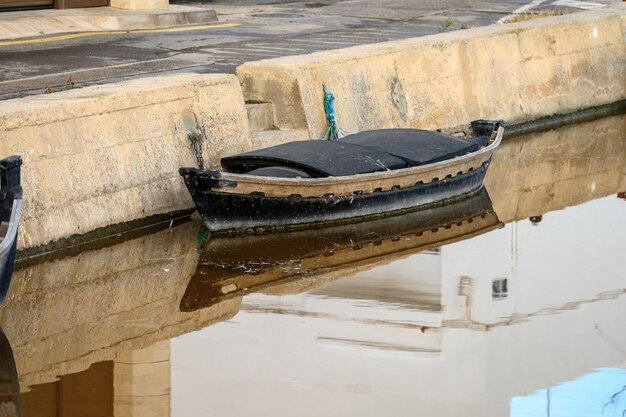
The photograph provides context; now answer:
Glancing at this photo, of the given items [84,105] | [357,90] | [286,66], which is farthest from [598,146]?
[84,105]

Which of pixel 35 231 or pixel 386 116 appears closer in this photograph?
pixel 35 231

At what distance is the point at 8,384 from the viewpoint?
10.7 metres

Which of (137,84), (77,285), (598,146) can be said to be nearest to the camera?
(77,285)

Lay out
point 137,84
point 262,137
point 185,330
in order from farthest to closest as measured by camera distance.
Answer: point 262,137, point 137,84, point 185,330

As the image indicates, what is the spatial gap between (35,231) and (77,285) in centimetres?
77

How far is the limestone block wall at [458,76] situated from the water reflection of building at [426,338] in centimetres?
286

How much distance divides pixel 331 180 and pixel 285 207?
20.6 inches

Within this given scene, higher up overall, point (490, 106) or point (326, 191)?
point (490, 106)

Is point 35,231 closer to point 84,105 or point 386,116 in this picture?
point 84,105

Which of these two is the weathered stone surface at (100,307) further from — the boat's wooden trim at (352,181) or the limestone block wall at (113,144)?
the boat's wooden trim at (352,181)

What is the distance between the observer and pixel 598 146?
1952 cm

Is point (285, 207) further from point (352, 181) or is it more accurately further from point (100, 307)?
point (100, 307)

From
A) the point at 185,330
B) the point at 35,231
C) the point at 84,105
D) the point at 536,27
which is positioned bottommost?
the point at 185,330

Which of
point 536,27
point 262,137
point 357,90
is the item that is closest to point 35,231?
point 262,137
